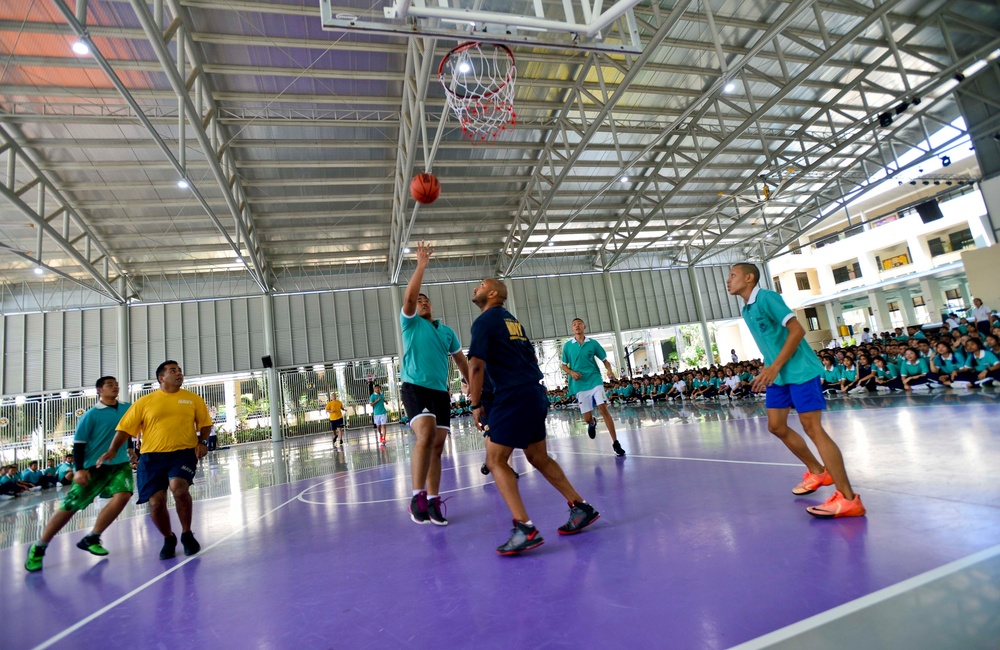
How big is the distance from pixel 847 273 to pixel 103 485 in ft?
130

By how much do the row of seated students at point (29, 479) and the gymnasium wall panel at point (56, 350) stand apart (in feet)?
24.4

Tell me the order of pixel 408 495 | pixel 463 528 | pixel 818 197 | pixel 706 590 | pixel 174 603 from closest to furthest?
pixel 706 590 → pixel 174 603 → pixel 463 528 → pixel 408 495 → pixel 818 197

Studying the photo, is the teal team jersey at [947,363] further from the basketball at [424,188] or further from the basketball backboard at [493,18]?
the basketball at [424,188]

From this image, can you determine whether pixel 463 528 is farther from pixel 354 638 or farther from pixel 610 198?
pixel 610 198

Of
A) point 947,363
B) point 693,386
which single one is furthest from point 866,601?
point 693,386

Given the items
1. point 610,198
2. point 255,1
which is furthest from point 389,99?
point 610,198

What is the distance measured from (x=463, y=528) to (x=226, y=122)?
14.3 metres

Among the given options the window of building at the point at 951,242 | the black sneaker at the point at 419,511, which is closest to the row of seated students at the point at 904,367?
the black sneaker at the point at 419,511

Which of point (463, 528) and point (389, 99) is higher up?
point (389, 99)

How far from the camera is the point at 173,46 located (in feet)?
40.8

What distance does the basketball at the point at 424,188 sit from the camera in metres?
8.50

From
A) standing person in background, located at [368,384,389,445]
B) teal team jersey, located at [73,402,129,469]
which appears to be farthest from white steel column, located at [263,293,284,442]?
teal team jersey, located at [73,402,129,469]

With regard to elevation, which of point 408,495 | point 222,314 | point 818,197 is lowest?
point 408,495

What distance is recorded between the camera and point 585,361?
22.0 ft
